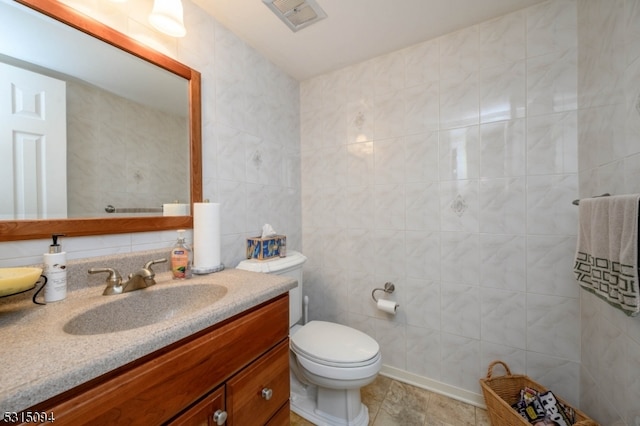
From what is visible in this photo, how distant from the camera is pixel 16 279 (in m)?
0.62

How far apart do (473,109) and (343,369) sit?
1.59 meters

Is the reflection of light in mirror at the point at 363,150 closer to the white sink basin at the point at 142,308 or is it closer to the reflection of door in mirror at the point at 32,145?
the white sink basin at the point at 142,308

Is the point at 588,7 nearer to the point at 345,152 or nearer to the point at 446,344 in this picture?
the point at 345,152

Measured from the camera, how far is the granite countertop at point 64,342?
15.5 inches

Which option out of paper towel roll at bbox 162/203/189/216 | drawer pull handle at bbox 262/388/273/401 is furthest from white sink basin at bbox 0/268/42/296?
drawer pull handle at bbox 262/388/273/401

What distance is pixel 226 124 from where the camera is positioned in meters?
1.41

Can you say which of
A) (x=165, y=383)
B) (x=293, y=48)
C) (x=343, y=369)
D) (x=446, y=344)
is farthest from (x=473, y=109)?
(x=165, y=383)

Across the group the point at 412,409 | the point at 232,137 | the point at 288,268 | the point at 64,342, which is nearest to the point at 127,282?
the point at 64,342

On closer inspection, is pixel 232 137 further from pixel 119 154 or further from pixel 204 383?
pixel 204 383

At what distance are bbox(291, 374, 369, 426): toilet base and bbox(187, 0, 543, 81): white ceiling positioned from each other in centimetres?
202

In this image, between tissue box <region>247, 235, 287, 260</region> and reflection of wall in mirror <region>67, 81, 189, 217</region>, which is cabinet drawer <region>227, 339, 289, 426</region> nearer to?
tissue box <region>247, 235, 287, 260</region>

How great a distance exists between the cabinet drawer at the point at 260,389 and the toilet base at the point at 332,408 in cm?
48

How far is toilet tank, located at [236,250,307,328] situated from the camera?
133 cm

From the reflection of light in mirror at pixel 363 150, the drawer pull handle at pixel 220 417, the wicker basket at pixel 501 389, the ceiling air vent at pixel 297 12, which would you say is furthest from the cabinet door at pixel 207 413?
the ceiling air vent at pixel 297 12
